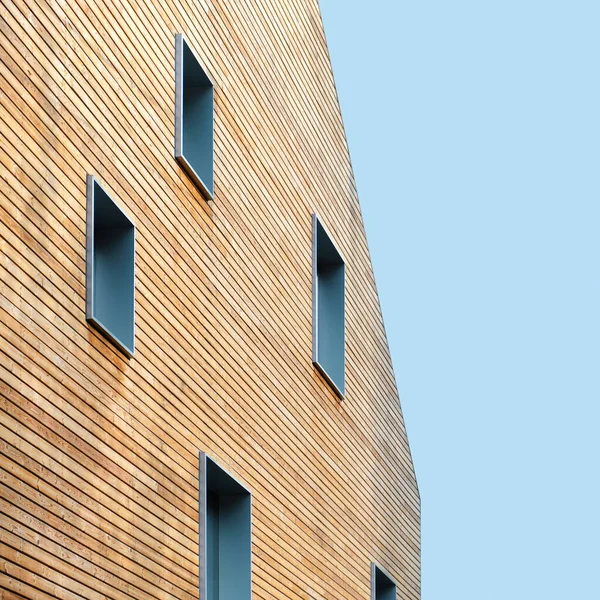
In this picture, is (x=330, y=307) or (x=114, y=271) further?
(x=330, y=307)

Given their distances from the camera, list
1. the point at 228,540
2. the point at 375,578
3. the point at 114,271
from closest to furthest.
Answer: the point at 114,271 → the point at 228,540 → the point at 375,578

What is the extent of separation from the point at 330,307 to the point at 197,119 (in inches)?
196

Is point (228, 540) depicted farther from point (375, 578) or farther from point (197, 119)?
point (375, 578)

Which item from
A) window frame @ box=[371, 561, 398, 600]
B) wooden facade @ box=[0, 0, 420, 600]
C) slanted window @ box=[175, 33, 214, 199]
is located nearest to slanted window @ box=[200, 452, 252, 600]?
wooden facade @ box=[0, 0, 420, 600]

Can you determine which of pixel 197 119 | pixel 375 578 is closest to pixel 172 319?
pixel 197 119

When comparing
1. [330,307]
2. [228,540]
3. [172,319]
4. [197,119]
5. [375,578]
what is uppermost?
[197,119]

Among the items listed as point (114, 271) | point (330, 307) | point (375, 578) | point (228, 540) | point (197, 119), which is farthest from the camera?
point (375, 578)

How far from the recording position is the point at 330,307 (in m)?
17.4

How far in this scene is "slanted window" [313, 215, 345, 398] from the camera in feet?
54.8

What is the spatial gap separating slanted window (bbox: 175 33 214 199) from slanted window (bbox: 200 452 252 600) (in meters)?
2.88

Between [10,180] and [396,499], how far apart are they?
1198 cm

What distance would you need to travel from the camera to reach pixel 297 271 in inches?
602

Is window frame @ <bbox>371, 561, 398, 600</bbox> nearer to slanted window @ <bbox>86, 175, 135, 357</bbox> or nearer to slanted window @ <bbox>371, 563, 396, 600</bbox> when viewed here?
slanted window @ <bbox>371, 563, 396, 600</bbox>

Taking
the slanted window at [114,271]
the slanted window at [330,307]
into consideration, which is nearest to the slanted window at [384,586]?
the slanted window at [330,307]
